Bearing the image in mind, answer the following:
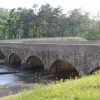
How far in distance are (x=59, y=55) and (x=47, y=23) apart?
50.2m

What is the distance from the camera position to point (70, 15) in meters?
82.7

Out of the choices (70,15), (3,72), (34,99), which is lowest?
(3,72)

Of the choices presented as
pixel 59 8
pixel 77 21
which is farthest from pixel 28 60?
pixel 59 8

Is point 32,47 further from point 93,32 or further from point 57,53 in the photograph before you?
point 93,32

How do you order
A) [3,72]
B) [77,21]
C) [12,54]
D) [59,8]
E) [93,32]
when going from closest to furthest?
[3,72] < [12,54] < [93,32] < [77,21] < [59,8]

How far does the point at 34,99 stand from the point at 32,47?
90.7ft

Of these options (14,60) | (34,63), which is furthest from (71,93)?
(14,60)

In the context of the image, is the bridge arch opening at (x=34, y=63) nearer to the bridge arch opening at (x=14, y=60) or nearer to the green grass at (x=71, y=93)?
the bridge arch opening at (x=14, y=60)

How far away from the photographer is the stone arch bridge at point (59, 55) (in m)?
27.9

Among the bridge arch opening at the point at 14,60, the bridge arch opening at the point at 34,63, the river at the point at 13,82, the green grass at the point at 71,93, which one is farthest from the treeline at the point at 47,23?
the green grass at the point at 71,93

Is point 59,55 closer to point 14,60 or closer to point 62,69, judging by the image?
point 62,69

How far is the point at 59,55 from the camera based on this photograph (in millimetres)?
33281

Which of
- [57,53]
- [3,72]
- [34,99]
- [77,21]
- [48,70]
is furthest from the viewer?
[77,21]

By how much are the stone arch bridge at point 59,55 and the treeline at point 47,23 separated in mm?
30481
